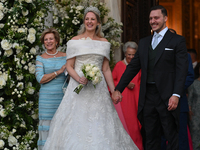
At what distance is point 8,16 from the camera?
13.5 feet

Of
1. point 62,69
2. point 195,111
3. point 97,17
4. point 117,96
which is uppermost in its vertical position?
point 97,17

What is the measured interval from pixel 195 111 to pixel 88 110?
7.88 feet

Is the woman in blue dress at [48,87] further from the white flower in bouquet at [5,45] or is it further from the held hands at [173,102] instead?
the held hands at [173,102]

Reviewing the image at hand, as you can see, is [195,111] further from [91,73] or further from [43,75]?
[43,75]

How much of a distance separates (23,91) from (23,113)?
1.04 ft

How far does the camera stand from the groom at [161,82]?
124 inches

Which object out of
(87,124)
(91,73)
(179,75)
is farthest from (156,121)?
(91,73)

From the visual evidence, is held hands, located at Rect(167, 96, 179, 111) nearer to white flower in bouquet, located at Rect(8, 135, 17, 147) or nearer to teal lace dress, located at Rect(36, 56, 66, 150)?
teal lace dress, located at Rect(36, 56, 66, 150)

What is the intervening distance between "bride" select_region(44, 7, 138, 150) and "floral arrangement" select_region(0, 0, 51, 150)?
2.55 feet

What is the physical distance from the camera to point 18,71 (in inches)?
163

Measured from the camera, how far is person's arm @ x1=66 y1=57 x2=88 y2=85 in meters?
3.53

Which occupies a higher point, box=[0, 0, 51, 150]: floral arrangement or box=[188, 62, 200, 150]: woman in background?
box=[0, 0, 51, 150]: floral arrangement

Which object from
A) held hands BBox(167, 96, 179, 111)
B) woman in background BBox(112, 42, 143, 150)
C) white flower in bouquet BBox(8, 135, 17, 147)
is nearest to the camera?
held hands BBox(167, 96, 179, 111)

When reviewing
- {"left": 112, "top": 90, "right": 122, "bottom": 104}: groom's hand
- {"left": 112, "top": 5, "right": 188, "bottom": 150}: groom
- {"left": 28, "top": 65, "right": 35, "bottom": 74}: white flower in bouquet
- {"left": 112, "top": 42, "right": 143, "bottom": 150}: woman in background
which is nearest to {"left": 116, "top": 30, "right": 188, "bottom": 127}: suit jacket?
{"left": 112, "top": 5, "right": 188, "bottom": 150}: groom
